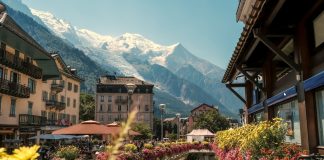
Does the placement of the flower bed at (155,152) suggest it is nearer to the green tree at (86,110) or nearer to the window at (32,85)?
the window at (32,85)

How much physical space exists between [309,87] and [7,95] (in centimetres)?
3534

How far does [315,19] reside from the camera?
8.46 meters

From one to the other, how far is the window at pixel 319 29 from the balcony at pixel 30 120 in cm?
3768

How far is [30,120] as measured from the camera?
143 ft

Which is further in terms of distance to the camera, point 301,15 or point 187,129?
point 187,129

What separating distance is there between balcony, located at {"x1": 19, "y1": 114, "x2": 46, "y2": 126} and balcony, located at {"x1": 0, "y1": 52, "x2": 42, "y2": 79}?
4739 mm

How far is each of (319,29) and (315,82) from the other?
1.48 m

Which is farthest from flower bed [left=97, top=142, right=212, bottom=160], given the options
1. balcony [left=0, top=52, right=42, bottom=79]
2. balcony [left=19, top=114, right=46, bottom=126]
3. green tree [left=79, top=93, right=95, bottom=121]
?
green tree [left=79, top=93, right=95, bottom=121]

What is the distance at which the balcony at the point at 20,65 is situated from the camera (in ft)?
119

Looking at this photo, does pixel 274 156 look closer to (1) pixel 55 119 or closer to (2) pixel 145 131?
(1) pixel 55 119

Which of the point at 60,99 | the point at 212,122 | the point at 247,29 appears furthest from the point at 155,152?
the point at 212,122

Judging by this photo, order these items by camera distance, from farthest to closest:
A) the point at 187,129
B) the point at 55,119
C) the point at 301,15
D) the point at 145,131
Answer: the point at 187,129, the point at 145,131, the point at 55,119, the point at 301,15

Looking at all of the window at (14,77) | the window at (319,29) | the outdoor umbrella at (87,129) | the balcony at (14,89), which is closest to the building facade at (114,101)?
the balcony at (14,89)

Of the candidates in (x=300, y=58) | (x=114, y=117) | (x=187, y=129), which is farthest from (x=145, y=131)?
(x=300, y=58)
